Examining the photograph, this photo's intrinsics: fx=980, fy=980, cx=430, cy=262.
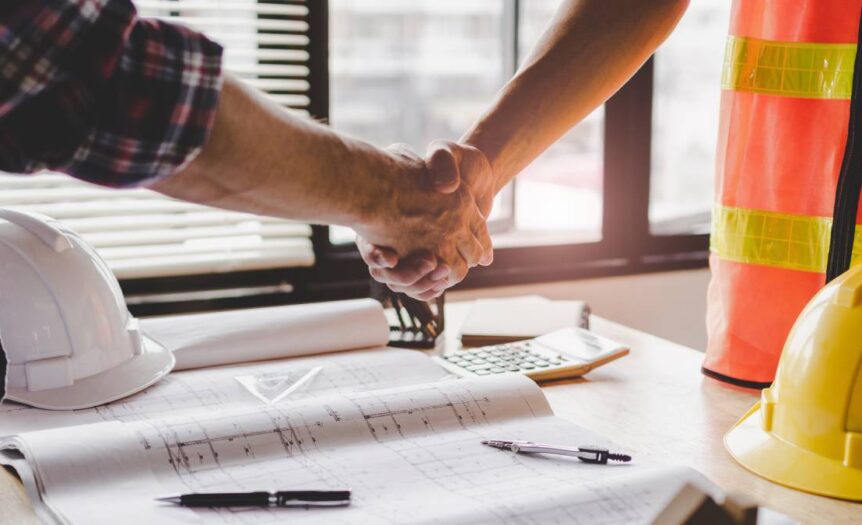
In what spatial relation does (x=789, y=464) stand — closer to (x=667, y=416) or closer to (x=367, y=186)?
(x=667, y=416)

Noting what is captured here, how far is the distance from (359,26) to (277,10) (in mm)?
213

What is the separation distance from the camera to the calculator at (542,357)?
1.28m

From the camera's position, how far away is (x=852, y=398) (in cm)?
94

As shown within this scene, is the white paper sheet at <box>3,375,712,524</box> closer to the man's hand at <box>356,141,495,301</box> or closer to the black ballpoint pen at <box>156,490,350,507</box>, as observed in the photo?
the black ballpoint pen at <box>156,490,350,507</box>

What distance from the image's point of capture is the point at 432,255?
1.29 m

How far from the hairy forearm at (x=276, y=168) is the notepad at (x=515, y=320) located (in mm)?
415

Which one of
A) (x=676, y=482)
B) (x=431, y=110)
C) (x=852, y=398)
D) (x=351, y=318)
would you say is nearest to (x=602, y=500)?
(x=676, y=482)

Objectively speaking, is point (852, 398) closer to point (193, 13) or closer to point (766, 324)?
point (766, 324)

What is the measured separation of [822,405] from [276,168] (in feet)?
1.91

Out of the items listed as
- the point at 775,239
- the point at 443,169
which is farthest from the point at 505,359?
the point at 775,239

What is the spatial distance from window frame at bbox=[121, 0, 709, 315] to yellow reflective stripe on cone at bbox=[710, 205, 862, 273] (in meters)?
0.83

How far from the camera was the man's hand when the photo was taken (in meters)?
1.24

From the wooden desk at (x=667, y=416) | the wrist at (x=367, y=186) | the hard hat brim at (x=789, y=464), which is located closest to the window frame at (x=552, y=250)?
the wooden desk at (x=667, y=416)

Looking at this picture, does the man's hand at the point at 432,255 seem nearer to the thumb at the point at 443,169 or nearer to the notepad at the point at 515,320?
the thumb at the point at 443,169
